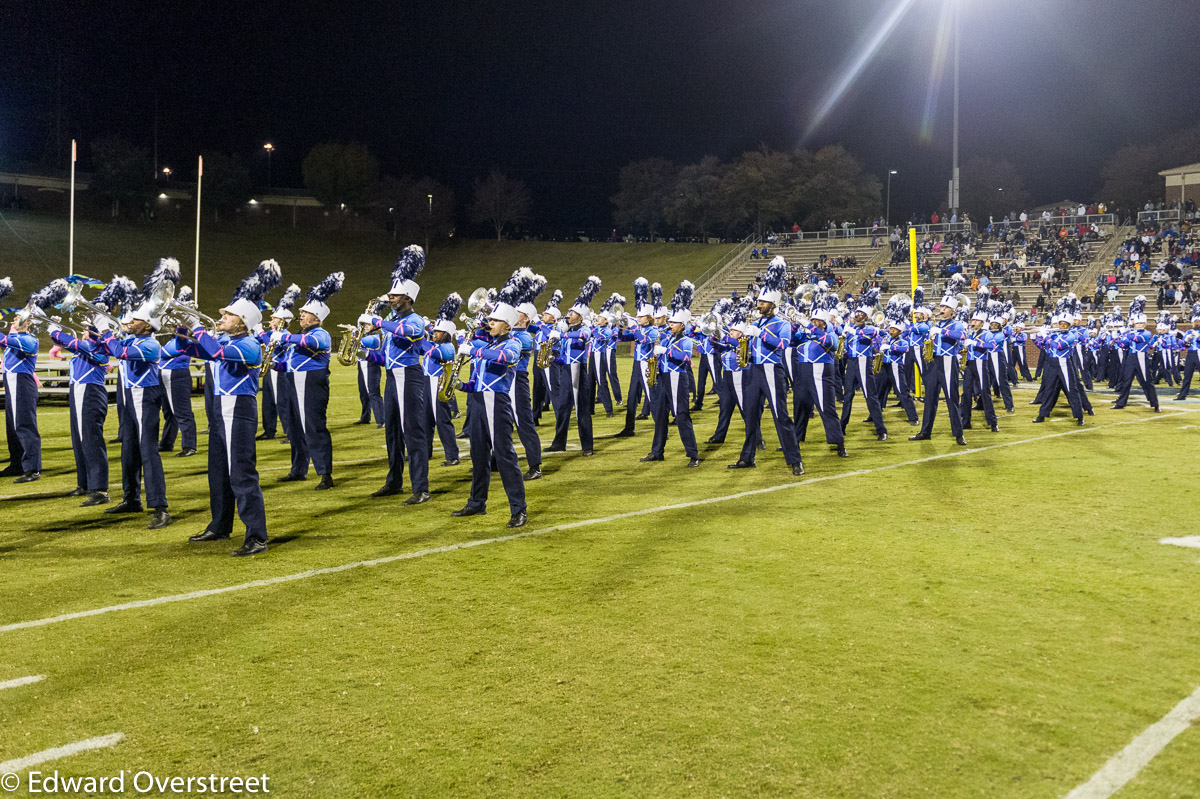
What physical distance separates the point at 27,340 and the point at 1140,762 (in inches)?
405

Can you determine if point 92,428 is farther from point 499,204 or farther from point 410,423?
point 499,204

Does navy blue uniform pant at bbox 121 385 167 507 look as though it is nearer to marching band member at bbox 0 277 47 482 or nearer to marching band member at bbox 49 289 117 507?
marching band member at bbox 49 289 117 507

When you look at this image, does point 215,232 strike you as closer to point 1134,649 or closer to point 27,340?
point 27,340

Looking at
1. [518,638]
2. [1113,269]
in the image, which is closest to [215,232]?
[1113,269]

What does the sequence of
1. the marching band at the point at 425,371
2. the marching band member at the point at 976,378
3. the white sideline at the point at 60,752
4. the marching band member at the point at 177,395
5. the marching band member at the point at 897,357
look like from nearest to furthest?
the white sideline at the point at 60,752 → the marching band at the point at 425,371 → the marching band member at the point at 177,395 → the marching band member at the point at 976,378 → the marching band member at the point at 897,357

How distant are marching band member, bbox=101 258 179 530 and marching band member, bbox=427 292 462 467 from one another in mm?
2244

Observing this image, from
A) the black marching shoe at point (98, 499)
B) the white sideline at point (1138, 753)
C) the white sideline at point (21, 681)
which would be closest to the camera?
the white sideline at point (1138, 753)

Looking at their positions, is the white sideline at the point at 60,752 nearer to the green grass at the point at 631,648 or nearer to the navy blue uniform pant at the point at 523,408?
the green grass at the point at 631,648

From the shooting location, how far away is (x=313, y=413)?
29.7 feet

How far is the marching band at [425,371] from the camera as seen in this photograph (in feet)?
23.1

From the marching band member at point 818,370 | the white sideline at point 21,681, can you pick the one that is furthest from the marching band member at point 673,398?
the white sideline at point 21,681

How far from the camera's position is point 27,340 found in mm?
9453

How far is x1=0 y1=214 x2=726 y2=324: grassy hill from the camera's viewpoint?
47.2m

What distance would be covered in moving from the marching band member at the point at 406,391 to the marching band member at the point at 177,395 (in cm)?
178
